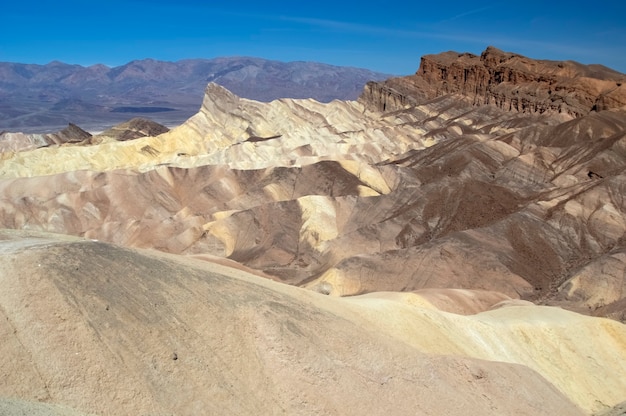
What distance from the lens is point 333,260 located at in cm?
3766

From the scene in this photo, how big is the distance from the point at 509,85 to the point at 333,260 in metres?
59.9

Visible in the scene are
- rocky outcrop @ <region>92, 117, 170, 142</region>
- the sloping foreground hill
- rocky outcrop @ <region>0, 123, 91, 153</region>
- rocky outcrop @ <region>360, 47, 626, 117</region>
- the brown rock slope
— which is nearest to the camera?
the sloping foreground hill

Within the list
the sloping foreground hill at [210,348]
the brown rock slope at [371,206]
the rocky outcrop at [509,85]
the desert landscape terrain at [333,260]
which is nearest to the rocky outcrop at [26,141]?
the desert landscape terrain at [333,260]

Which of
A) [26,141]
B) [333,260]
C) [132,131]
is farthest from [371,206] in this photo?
[26,141]

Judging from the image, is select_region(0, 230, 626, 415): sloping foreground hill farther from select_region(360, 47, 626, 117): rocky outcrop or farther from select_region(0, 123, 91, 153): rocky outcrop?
select_region(0, 123, 91, 153): rocky outcrop

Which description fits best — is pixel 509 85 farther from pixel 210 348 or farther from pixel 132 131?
pixel 210 348

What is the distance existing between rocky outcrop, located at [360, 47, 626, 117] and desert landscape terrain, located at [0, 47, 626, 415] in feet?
1.21

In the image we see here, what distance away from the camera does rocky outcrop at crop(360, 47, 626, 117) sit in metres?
76.5

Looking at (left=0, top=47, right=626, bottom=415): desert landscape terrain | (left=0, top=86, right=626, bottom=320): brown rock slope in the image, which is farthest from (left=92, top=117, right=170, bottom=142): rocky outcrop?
(left=0, top=86, right=626, bottom=320): brown rock slope

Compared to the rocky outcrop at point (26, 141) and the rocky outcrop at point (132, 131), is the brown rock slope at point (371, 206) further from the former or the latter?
the rocky outcrop at point (26, 141)

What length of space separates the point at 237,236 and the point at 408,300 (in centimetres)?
2057

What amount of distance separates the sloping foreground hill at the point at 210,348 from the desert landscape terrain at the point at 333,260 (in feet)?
0.17

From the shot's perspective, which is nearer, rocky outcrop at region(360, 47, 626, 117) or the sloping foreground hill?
the sloping foreground hill

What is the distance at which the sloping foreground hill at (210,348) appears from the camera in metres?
12.2
